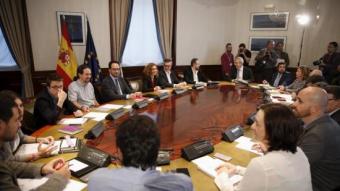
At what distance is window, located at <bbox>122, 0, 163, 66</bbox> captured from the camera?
19.6ft

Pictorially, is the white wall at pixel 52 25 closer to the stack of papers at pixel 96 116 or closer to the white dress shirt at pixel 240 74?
the stack of papers at pixel 96 116

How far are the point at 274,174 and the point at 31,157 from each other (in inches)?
64.6

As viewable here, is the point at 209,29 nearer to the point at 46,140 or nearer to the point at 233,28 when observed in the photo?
the point at 233,28

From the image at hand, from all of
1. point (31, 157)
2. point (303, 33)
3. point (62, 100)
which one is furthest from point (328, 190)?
point (303, 33)

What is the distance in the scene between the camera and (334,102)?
279 centimetres

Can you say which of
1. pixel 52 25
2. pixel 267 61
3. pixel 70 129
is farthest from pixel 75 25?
pixel 267 61

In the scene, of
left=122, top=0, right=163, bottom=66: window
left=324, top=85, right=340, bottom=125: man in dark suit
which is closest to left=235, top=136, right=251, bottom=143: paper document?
left=324, top=85, right=340, bottom=125: man in dark suit

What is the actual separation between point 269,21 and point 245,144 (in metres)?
5.91

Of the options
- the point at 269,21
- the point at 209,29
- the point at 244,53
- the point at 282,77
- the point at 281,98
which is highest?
the point at 269,21

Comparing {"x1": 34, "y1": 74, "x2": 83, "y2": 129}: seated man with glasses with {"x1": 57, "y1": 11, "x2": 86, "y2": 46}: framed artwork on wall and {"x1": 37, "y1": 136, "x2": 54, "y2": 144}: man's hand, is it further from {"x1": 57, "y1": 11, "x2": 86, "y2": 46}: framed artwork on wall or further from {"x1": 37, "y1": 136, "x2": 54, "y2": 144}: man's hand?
{"x1": 57, "y1": 11, "x2": 86, "y2": 46}: framed artwork on wall

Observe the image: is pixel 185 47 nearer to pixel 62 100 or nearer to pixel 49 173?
pixel 62 100

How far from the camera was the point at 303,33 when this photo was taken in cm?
675

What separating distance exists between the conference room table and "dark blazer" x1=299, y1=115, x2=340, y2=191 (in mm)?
425

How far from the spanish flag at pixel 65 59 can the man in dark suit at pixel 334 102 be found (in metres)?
4.11
